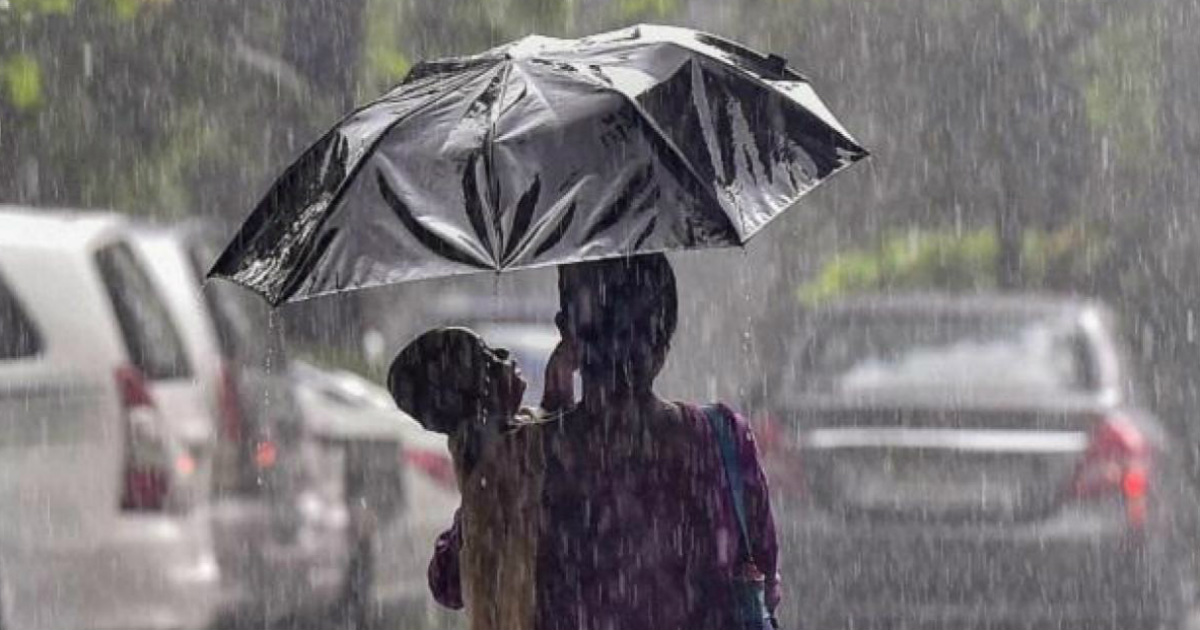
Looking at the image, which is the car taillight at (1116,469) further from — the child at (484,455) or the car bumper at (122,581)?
the child at (484,455)

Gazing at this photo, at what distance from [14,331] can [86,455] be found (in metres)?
0.39

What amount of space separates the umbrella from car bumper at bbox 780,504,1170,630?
557 cm

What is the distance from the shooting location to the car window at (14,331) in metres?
7.81

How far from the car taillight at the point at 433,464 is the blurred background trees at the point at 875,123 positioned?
4098 millimetres

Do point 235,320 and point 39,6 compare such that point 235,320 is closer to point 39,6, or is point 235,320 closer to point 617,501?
point 617,501

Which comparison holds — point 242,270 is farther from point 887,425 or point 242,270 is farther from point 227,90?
point 227,90

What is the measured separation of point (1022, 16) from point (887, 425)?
1413 cm

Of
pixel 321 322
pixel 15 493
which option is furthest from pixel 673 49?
pixel 321 322

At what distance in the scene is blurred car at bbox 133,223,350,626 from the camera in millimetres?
8844

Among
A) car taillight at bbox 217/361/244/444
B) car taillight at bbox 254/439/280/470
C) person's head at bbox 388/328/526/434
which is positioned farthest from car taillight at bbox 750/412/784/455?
person's head at bbox 388/328/526/434

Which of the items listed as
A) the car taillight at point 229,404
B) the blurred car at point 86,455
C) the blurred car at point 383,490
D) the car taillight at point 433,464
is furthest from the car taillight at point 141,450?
the car taillight at point 433,464

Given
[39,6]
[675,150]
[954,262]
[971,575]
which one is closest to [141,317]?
[971,575]

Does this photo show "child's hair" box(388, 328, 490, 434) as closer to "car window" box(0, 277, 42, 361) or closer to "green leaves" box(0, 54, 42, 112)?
"car window" box(0, 277, 42, 361)

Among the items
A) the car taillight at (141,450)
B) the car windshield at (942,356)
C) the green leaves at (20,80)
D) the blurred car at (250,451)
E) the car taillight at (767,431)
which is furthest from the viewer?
the green leaves at (20,80)
